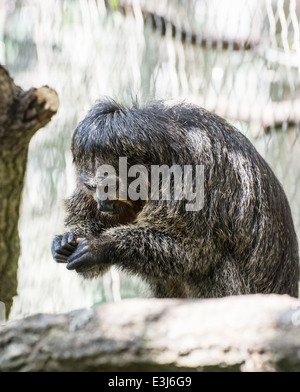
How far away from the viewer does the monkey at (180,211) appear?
348 centimetres

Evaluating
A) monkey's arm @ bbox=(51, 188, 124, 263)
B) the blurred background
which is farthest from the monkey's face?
the blurred background

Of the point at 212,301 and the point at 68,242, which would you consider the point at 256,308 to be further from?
the point at 68,242

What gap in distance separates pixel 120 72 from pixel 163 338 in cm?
413

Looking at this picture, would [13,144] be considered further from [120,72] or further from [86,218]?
[120,72]

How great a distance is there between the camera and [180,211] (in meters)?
3.50

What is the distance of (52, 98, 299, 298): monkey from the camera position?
3482mm

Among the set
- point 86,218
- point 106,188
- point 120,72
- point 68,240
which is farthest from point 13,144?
point 120,72

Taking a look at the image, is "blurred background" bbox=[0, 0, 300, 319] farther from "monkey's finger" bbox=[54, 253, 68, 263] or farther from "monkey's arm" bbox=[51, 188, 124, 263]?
"monkey's finger" bbox=[54, 253, 68, 263]

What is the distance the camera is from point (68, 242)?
3559mm

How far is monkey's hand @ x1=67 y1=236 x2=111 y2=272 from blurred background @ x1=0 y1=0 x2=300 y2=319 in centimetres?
237

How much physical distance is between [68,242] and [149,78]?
9.68 ft

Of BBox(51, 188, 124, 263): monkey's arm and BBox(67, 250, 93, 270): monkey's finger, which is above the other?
BBox(51, 188, 124, 263): monkey's arm

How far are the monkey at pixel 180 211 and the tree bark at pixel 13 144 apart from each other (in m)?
0.38
